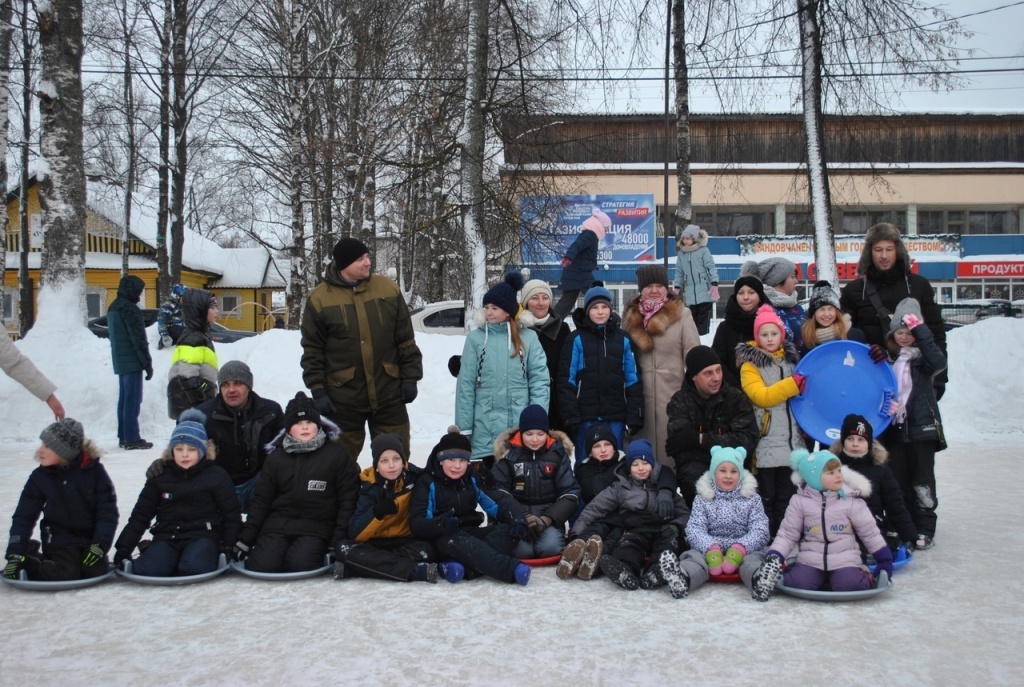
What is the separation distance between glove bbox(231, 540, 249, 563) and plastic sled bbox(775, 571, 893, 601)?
2.78 m

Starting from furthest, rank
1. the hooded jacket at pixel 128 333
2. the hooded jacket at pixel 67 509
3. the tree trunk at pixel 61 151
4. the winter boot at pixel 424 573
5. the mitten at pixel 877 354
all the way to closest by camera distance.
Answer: the tree trunk at pixel 61 151
the hooded jacket at pixel 128 333
the mitten at pixel 877 354
the winter boot at pixel 424 573
the hooded jacket at pixel 67 509

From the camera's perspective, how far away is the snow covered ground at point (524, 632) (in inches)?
135

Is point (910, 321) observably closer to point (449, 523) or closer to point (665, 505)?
point (665, 505)

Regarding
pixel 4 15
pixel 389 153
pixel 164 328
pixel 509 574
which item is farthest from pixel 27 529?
pixel 389 153

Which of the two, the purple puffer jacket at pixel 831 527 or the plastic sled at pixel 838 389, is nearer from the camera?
the purple puffer jacket at pixel 831 527

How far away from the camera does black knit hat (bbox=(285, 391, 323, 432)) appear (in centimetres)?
509

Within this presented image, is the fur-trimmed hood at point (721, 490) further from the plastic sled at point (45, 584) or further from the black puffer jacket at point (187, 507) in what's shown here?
the plastic sled at point (45, 584)

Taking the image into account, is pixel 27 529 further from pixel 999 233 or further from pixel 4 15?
pixel 999 233

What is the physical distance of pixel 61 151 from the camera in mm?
11664

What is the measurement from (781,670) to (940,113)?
34.9 m

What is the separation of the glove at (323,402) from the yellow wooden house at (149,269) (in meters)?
25.1

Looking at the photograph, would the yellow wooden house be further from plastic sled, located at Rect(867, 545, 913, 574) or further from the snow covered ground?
plastic sled, located at Rect(867, 545, 913, 574)

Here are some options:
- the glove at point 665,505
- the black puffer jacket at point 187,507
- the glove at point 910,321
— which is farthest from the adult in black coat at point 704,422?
the black puffer jacket at point 187,507

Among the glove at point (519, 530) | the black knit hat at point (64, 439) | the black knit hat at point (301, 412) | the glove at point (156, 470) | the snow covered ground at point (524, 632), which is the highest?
the black knit hat at point (301, 412)
